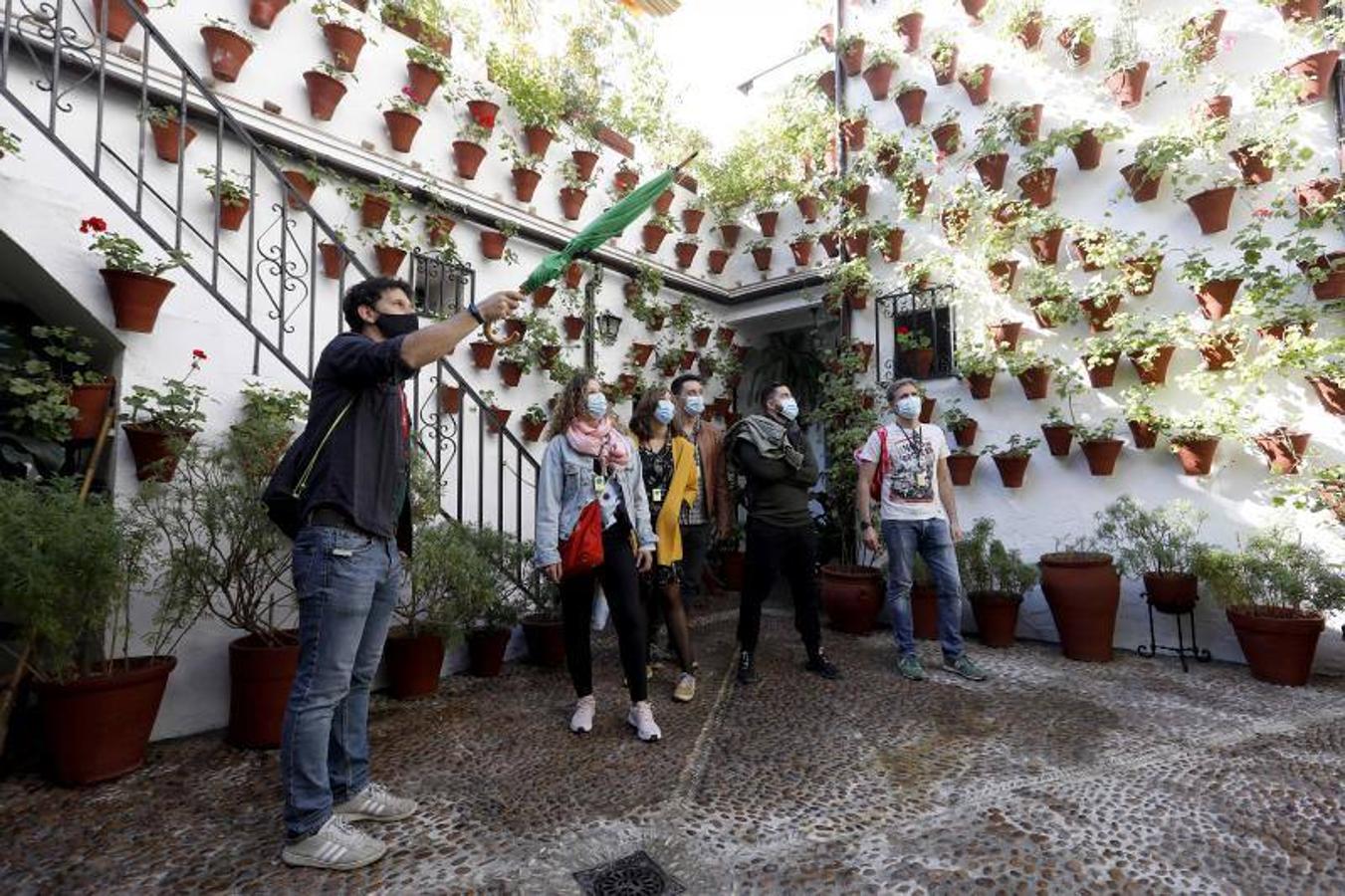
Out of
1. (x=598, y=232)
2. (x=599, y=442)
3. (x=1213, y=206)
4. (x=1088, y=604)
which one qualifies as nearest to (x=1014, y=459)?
(x=1088, y=604)

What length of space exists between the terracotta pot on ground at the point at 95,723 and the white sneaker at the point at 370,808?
1.15 meters

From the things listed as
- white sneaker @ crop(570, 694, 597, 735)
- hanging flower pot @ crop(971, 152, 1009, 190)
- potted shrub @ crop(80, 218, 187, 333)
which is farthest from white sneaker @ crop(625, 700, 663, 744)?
hanging flower pot @ crop(971, 152, 1009, 190)

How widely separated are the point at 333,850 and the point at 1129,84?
7.25 metres

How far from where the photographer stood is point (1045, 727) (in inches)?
134

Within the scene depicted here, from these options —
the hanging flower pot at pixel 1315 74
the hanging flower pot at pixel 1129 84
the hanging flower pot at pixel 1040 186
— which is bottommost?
the hanging flower pot at pixel 1040 186

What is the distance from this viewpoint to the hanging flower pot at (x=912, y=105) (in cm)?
645

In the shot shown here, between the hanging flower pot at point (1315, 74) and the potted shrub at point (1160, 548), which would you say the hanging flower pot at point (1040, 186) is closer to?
the hanging flower pot at point (1315, 74)

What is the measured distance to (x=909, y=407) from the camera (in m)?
4.41

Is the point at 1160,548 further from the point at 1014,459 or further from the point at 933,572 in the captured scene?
the point at 933,572

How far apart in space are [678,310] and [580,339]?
1514 mm

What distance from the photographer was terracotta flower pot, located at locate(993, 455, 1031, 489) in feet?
18.4

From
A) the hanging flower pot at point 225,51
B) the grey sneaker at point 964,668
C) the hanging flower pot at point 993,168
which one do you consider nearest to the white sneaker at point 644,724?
the grey sneaker at point 964,668

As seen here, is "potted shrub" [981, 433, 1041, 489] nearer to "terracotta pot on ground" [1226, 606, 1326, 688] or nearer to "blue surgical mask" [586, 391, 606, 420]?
"terracotta pot on ground" [1226, 606, 1326, 688]

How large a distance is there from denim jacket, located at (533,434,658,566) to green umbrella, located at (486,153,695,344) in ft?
3.00
